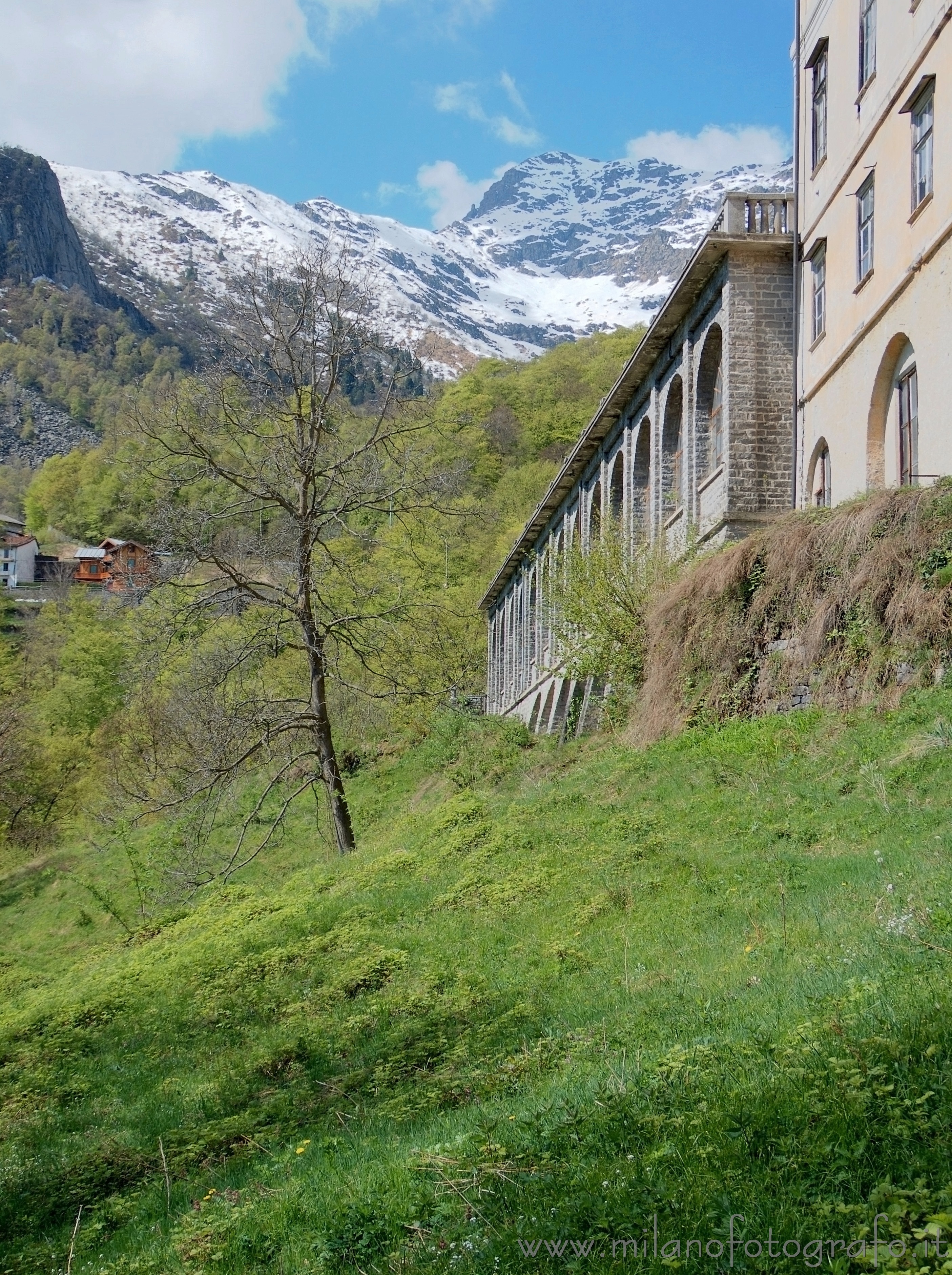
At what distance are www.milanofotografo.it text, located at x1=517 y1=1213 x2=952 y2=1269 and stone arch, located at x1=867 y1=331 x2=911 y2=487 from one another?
53.8 ft

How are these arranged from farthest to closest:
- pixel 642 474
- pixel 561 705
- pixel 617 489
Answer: pixel 561 705 → pixel 617 489 → pixel 642 474

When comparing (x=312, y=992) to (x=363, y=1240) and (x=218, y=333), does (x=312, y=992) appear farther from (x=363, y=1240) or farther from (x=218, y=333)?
(x=218, y=333)

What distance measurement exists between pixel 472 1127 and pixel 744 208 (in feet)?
69.3

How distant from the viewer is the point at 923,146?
714 inches

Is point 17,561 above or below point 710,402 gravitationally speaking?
above

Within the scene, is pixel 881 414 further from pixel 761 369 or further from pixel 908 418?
pixel 761 369

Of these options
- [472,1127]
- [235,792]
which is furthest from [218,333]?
[472,1127]

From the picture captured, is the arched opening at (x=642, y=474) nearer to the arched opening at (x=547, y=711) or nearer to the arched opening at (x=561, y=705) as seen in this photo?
the arched opening at (x=561, y=705)

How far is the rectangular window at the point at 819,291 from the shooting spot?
867 inches

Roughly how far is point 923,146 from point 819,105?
246 inches

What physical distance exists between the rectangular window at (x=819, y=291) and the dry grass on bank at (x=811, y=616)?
6.06 metres

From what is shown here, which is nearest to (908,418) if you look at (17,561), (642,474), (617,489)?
(642,474)

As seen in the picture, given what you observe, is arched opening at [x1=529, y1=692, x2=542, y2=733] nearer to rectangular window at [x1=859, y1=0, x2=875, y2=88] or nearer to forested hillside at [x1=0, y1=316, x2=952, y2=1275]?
forested hillside at [x1=0, y1=316, x2=952, y2=1275]

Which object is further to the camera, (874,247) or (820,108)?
(820,108)
